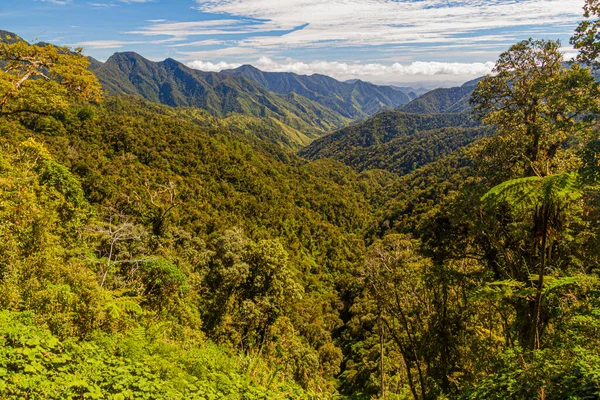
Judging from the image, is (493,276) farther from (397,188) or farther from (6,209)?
(397,188)

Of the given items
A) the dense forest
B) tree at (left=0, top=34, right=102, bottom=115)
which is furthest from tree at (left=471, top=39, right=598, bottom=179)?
tree at (left=0, top=34, right=102, bottom=115)

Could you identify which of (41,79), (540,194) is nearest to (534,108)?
(540,194)

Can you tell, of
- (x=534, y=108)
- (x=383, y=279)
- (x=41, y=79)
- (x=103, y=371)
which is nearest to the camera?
(x=103, y=371)

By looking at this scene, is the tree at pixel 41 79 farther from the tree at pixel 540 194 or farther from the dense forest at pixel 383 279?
the tree at pixel 540 194

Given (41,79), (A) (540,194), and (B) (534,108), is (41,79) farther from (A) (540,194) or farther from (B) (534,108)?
(B) (534,108)

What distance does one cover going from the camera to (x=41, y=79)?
48.8ft

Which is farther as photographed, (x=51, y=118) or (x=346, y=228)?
(x=346, y=228)

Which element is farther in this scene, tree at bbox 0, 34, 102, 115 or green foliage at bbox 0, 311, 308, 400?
tree at bbox 0, 34, 102, 115

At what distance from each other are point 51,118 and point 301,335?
8148cm

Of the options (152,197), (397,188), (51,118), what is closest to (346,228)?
(397,188)

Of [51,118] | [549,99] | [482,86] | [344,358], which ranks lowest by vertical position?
[344,358]

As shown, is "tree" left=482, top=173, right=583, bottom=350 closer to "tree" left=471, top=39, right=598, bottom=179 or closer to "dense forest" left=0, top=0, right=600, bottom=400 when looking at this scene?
"dense forest" left=0, top=0, right=600, bottom=400

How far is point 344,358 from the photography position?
168ft

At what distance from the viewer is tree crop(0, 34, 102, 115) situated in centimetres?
1339
